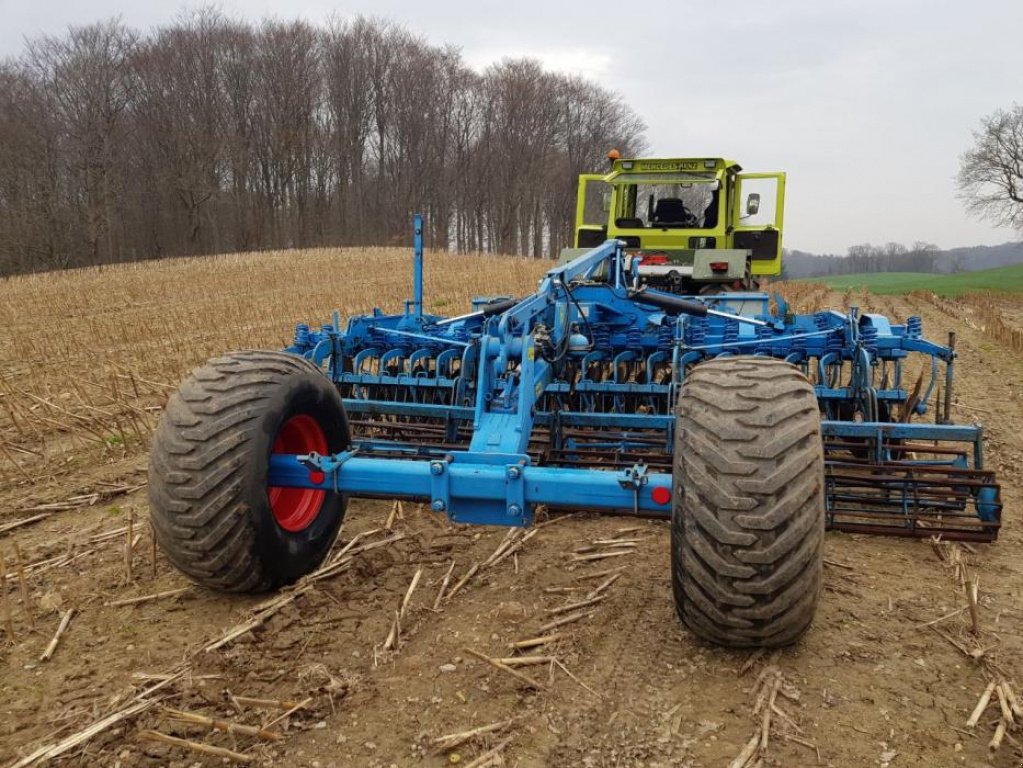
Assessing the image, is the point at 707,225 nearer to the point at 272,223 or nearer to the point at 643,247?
the point at 643,247

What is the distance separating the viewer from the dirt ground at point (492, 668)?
254cm

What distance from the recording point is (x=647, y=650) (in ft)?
10.2

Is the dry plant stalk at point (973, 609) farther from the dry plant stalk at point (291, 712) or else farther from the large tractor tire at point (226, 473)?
the large tractor tire at point (226, 473)

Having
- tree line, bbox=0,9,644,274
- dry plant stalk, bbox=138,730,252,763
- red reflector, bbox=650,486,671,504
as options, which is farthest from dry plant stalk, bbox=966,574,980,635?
tree line, bbox=0,9,644,274

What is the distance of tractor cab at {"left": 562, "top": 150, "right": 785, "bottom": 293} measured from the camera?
8.06m

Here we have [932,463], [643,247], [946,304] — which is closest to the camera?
[932,463]

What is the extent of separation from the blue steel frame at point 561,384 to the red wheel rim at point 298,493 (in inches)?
9.0

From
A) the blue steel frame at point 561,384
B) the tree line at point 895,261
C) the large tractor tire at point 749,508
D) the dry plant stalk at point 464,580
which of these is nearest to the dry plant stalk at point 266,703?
the blue steel frame at point 561,384

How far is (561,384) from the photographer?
5.31 metres

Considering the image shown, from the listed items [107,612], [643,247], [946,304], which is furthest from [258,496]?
[946,304]

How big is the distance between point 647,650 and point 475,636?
703mm

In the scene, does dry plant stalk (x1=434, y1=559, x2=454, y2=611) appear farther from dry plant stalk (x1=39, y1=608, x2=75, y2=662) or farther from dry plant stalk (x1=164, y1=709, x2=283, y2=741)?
dry plant stalk (x1=39, y1=608, x2=75, y2=662)

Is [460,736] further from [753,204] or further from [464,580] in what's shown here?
[753,204]

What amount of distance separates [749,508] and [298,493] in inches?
85.8
